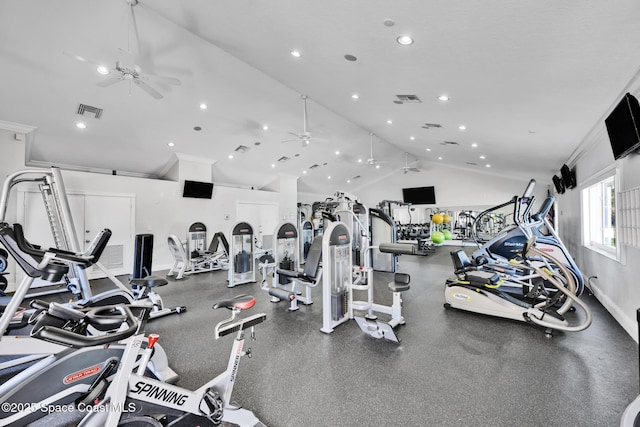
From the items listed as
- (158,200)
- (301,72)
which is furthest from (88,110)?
(301,72)

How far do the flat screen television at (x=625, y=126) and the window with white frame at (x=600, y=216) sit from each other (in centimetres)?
90

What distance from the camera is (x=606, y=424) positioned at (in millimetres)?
1841

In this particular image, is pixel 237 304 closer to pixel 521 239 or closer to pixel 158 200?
pixel 521 239

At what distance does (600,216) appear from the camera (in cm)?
501

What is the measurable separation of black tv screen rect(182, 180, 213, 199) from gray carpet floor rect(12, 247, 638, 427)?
5.22 m

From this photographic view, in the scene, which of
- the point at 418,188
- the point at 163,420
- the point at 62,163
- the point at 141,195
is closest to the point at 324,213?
the point at 163,420

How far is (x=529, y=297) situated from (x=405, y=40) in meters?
3.64

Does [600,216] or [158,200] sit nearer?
[600,216]

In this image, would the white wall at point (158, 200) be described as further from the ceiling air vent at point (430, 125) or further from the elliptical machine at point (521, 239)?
the elliptical machine at point (521, 239)

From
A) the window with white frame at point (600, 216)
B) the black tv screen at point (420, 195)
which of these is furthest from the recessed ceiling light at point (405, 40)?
the black tv screen at point (420, 195)

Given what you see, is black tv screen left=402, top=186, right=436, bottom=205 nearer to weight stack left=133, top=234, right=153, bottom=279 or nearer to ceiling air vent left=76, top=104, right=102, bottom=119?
weight stack left=133, top=234, right=153, bottom=279

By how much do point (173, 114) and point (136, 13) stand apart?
255 cm

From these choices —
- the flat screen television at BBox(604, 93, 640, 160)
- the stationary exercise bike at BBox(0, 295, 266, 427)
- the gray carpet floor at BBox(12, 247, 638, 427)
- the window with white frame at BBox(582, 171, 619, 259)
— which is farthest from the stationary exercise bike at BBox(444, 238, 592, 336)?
the stationary exercise bike at BBox(0, 295, 266, 427)

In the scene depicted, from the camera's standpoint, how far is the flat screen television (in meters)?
2.55
